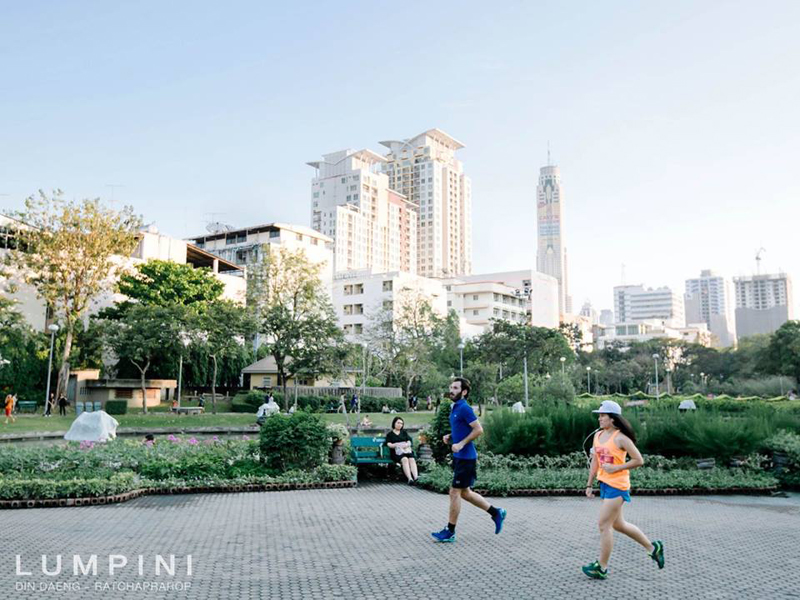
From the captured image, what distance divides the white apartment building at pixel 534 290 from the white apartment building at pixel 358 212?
28924mm

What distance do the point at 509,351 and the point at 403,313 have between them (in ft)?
32.8

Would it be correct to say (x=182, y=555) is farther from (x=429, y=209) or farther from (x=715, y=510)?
(x=429, y=209)

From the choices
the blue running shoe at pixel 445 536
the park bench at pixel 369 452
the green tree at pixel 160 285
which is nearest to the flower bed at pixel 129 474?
the park bench at pixel 369 452

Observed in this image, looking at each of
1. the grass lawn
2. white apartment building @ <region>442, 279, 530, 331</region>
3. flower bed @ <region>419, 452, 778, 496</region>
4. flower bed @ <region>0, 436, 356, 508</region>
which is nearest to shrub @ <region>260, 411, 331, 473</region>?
flower bed @ <region>0, 436, 356, 508</region>

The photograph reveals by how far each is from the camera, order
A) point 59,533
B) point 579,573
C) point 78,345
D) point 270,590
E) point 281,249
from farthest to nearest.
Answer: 1. point 281,249
2. point 78,345
3. point 59,533
4. point 579,573
5. point 270,590

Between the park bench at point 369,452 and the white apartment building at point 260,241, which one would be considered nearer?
the park bench at point 369,452

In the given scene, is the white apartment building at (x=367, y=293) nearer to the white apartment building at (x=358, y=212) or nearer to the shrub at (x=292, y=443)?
the white apartment building at (x=358, y=212)

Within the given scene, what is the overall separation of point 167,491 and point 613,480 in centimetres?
764

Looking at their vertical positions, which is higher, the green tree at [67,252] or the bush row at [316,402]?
the green tree at [67,252]

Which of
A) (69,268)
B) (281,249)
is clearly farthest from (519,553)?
(281,249)

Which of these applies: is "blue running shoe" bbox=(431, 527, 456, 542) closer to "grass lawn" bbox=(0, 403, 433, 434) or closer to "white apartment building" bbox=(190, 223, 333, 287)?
"grass lawn" bbox=(0, 403, 433, 434)

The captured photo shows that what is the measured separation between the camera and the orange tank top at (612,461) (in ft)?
21.1

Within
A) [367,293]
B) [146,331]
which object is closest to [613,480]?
[146,331]

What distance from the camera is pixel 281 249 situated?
52281mm
